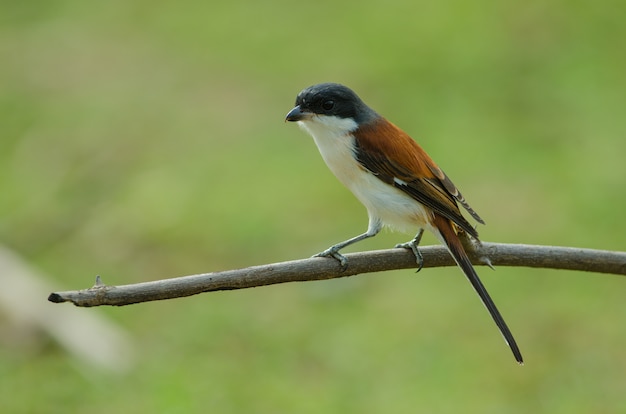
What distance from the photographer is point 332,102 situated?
15.7ft

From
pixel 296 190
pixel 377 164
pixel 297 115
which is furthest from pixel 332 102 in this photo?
pixel 296 190

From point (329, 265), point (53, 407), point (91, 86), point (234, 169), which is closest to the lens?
point (329, 265)

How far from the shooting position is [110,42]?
557 inches

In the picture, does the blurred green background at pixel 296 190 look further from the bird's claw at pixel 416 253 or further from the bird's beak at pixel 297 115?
the bird's beak at pixel 297 115

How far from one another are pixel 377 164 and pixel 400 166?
0.12 meters

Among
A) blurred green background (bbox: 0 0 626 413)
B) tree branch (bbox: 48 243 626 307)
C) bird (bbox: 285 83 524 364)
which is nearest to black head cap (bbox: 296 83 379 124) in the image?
bird (bbox: 285 83 524 364)

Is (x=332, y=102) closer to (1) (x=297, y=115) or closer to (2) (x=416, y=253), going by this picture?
(1) (x=297, y=115)

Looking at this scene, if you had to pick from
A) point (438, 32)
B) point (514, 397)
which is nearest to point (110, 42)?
point (438, 32)

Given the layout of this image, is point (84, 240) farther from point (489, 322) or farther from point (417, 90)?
point (417, 90)

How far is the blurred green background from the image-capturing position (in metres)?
7.16

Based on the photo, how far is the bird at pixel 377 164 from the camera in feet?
15.5

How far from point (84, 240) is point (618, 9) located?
336 inches

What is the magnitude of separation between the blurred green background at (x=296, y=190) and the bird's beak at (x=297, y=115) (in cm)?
278

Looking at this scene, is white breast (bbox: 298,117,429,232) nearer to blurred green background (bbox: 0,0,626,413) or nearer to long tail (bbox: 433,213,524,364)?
long tail (bbox: 433,213,524,364)
